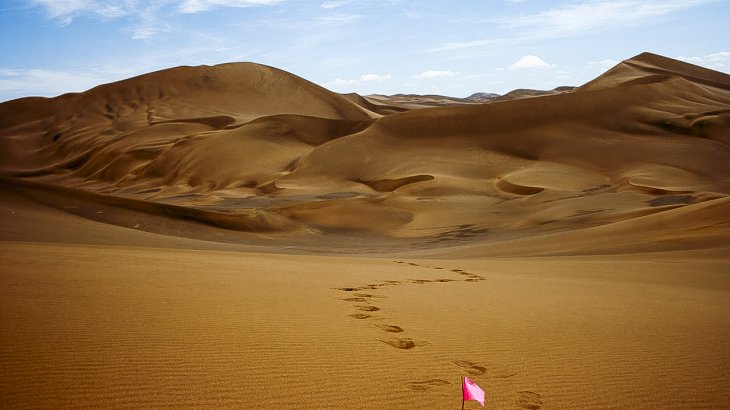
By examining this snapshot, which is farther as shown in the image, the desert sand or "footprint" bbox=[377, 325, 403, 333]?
"footprint" bbox=[377, 325, 403, 333]

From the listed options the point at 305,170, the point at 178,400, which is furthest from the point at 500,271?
the point at 305,170

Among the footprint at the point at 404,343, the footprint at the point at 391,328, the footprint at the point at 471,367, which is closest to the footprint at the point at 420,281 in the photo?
the footprint at the point at 391,328

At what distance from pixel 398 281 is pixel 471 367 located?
4.57m

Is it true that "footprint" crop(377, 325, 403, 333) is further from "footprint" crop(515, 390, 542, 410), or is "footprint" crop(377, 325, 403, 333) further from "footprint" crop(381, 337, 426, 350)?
"footprint" crop(515, 390, 542, 410)

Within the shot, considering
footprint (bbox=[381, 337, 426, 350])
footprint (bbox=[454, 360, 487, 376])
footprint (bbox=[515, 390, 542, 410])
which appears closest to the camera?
footprint (bbox=[515, 390, 542, 410])

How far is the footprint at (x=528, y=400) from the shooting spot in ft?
12.9

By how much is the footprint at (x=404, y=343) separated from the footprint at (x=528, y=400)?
115cm

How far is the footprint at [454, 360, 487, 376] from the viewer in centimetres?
452

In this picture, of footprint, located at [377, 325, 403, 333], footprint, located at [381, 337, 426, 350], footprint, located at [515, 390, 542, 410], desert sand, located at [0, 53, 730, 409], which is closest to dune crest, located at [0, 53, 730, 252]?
desert sand, located at [0, 53, 730, 409]

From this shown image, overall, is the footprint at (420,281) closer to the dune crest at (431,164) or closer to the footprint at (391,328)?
the footprint at (391,328)

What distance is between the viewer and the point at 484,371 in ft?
15.0

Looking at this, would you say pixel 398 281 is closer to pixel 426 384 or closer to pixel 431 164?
pixel 426 384

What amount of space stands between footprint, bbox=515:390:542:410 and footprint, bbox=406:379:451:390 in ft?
1.61

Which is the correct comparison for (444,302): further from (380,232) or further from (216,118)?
(216,118)
